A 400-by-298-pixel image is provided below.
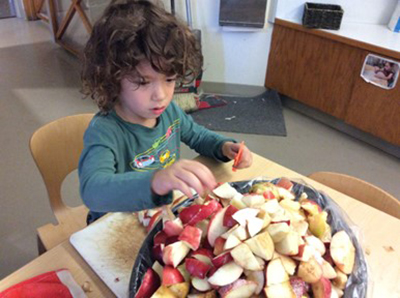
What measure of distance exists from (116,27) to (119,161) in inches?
12.0

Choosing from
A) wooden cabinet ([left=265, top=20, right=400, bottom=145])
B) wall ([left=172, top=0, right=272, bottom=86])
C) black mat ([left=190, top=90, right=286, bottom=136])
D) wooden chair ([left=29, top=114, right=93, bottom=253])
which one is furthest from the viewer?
wall ([left=172, top=0, right=272, bottom=86])

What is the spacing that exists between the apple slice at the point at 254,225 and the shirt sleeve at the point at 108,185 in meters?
0.14

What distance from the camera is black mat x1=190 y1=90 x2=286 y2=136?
7.90ft

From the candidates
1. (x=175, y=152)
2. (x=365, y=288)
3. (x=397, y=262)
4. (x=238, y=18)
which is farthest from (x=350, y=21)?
(x=365, y=288)

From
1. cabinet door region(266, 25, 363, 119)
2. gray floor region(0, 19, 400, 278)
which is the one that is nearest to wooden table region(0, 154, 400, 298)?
gray floor region(0, 19, 400, 278)

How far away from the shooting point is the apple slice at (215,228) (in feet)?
1.95

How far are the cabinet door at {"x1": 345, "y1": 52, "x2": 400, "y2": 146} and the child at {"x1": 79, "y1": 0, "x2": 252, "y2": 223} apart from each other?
5.16 ft

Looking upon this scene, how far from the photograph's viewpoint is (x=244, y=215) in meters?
0.59

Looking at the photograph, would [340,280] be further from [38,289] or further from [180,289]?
[38,289]

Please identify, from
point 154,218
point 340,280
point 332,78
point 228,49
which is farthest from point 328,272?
point 228,49

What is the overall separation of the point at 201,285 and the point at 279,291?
0.38 feet

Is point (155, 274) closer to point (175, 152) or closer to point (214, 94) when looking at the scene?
point (175, 152)

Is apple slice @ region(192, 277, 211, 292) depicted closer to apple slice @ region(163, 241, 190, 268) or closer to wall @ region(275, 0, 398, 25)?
apple slice @ region(163, 241, 190, 268)

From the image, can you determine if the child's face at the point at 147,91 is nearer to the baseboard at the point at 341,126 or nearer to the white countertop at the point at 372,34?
the white countertop at the point at 372,34
